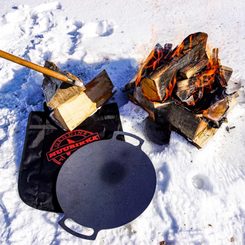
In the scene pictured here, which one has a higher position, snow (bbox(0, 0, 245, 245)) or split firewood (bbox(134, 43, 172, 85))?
split firewood (bbox(134, 43, 172, 85))

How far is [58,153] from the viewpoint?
7.23 ft

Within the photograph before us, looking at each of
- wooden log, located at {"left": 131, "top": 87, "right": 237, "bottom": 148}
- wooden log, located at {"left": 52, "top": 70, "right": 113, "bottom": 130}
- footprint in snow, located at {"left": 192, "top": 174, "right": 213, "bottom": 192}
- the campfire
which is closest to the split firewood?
the campfire

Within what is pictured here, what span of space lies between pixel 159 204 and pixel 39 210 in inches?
30.2

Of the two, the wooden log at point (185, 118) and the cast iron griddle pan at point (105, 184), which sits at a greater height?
the wooden log at point (185, 118)

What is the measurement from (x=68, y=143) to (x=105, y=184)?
48 cm

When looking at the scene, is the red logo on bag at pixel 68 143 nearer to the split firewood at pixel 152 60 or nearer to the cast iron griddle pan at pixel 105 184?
the cast iron griddle pan at pixel 105 184

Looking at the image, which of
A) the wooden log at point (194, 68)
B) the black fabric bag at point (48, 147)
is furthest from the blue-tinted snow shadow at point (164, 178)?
the wooden log at point (194, 68)

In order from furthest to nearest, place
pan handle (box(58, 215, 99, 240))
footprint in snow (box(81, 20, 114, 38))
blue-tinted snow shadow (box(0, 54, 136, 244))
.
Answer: footprint in snow (box(81, 20, 114, 38))
blue-tinted snow shadow (box(0, 54, 136, 244))
pan handle (box(58, 215, 99, 240))

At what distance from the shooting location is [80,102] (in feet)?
7.38

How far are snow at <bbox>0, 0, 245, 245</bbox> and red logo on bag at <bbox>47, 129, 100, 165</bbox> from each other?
0.26 metres

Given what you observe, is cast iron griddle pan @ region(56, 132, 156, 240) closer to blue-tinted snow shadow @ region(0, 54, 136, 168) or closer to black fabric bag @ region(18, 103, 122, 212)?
black fabric bag @ region(18, 103, 122, 212)

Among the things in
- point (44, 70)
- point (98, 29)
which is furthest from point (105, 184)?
point (98, 29)

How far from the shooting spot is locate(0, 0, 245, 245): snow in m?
1.87

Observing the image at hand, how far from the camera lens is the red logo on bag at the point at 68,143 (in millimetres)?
2186
